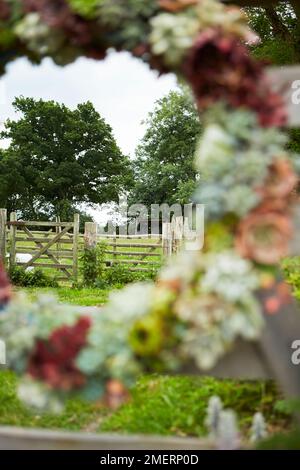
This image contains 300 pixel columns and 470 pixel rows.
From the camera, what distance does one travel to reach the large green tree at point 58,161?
30156mm

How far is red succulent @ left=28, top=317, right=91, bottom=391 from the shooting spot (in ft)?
5.42

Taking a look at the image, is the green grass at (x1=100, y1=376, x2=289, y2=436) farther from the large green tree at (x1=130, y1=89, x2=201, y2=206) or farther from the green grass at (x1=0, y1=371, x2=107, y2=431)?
the large green tree at (x1=130, y1=89, x2=201, y2=206)

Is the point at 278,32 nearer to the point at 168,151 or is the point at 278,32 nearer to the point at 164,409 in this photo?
the point at 164,409

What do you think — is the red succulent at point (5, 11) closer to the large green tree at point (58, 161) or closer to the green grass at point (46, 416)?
the green grass at point (46, 416)

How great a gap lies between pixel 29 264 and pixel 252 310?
1032 centimetres

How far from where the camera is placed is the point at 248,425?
282cm

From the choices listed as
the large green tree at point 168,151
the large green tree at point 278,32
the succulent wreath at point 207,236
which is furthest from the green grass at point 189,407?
the large green tree at point 168,151

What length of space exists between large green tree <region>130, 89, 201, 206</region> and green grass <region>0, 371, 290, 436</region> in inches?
948

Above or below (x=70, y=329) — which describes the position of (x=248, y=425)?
below

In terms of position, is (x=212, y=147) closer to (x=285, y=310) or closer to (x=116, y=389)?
(x=285, y=310)

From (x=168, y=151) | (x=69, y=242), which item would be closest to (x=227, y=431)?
(x=69, y=242)

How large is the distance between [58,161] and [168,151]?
661cm

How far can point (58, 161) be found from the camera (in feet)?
105
